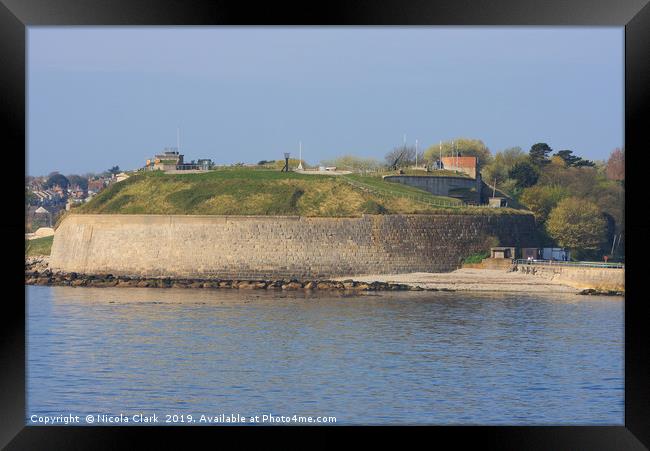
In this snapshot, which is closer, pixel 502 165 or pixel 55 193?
pixel 502 165

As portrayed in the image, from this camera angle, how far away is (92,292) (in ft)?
141

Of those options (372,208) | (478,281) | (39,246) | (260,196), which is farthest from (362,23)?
(39,246)

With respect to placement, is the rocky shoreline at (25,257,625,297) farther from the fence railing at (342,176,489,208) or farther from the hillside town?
the hillside town

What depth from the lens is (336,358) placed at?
22.9m

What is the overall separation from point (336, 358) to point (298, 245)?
2460cm

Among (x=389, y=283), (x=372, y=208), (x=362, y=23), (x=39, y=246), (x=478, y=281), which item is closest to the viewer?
(x=362, y=23)

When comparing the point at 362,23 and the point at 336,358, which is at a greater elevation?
the point at 362,23

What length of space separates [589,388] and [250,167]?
42.9 meters

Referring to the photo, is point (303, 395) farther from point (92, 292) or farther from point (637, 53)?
point (92, 292)

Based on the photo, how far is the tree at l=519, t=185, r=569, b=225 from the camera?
55.5 metres

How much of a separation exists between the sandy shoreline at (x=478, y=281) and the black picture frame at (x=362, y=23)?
33.1 metres

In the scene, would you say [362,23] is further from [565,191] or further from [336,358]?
[565,191]

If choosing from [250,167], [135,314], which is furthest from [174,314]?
[250,167]

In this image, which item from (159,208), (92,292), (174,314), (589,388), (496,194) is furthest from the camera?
(496,194)
